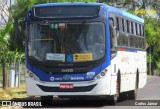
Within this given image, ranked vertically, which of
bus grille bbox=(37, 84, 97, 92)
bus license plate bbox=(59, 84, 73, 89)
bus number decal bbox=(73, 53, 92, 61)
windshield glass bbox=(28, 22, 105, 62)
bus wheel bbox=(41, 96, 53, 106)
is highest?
windshield glass bbox=(28, 22, 105, 62)

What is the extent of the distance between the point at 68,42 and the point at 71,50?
0.28 metres

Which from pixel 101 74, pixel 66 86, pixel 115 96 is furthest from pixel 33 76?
pixel 115 96

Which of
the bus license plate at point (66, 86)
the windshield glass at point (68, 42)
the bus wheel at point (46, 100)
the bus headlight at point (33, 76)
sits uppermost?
the windshield glass at point (68, 42)

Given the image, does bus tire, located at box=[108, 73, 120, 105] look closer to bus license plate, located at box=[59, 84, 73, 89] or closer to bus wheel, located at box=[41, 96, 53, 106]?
bus license plate, located at box=[59, 84, 73, 89]

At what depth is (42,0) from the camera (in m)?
38.1

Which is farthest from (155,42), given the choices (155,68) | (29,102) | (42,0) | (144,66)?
(29,102)

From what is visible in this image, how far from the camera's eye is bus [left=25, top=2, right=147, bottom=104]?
17.4 m

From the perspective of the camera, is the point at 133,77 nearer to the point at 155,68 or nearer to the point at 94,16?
the point at 94,16

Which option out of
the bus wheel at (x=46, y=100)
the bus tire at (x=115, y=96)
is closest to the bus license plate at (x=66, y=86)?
the bus wheel at (x=46, y=100)

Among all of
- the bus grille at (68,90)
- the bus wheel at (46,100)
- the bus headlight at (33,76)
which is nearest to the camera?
the bus grille at (68,90)

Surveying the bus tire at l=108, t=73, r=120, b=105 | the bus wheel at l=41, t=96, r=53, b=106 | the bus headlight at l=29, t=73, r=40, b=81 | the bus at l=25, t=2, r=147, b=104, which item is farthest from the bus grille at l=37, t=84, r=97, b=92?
the bus tire at l=108, t=73, r=120, b=105

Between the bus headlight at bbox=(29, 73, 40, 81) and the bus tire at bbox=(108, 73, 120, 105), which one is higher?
the bus headlight at bbox=(29, 73, 40, 81)

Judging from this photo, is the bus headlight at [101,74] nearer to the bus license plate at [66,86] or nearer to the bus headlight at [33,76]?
the bus license plate at [66,86]

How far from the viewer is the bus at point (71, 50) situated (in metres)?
17.4
